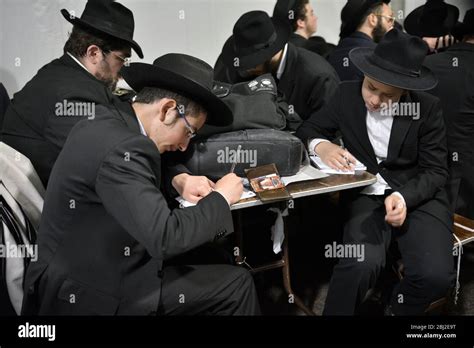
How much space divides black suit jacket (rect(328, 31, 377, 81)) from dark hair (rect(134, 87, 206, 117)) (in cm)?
156

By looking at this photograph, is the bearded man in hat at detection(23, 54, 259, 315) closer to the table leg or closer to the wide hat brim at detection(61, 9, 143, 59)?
the table leg

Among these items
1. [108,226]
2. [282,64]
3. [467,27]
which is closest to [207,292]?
[108,226]

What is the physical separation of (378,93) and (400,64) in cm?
14

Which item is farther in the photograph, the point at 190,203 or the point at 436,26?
the point at 436,26

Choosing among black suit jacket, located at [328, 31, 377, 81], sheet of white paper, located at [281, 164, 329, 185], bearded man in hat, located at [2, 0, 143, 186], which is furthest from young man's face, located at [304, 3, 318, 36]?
sheet of white paper, located at [281, 164, 329, 185]

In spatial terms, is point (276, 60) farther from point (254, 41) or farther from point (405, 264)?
point (405, 264)

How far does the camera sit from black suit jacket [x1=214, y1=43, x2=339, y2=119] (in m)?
2.57

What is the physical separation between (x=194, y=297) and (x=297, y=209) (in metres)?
1.34

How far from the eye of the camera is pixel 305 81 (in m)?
2.60

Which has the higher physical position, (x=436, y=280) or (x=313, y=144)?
(x=313, y=144)

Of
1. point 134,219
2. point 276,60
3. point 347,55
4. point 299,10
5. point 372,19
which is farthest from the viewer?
point 299,10

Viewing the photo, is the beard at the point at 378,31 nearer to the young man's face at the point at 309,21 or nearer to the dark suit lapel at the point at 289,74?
the young man's face at the point at 309,21

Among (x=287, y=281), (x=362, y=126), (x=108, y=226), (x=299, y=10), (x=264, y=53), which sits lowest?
(x=287, y=281)

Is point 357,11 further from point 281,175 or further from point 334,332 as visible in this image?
point 334,332
